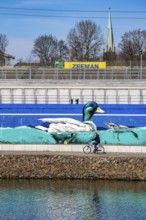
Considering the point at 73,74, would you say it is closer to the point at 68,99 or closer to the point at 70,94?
the point at 70,94

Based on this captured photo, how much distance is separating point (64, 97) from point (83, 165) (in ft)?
39.9

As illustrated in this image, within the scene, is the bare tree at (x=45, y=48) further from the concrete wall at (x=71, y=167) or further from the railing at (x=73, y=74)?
the concrete wall at (x=71, y=167)

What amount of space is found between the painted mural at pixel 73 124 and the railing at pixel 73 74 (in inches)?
323

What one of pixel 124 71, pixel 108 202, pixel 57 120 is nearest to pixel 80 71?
pixel 124 71

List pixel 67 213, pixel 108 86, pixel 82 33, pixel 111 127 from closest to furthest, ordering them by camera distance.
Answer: pixel 67 213, pixel 111 127, pixel 108 86, pixel 82 33

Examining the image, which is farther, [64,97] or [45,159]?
[64,97]

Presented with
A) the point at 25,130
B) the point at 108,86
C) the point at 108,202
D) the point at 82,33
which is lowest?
the point at 108,202

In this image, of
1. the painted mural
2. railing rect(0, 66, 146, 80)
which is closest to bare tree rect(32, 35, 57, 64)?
railing rect(0, 66, 146, 80)

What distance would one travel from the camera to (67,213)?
87.9ft

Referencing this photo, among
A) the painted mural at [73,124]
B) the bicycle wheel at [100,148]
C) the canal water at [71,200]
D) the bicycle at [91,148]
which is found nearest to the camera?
the canal water at [71,200]

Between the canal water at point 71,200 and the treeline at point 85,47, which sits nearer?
the canal water at point 71,200

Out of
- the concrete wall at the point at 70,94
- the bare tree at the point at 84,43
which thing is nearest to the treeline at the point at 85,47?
the bare tree at the point at 84,43

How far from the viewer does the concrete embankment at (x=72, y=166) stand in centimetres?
3381

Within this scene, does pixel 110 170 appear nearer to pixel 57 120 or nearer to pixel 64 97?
pixel 57 120
